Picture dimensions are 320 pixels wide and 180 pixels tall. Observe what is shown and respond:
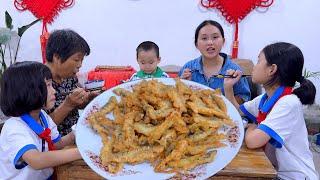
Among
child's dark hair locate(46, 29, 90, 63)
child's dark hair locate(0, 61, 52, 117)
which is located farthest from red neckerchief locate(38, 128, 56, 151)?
child's dark hair locate(46, 29, 90, 63)

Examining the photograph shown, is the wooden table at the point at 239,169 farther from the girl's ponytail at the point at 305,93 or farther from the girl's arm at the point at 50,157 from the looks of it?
the girl's ponytail at the point at 305,93

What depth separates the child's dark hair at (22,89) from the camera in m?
1.15

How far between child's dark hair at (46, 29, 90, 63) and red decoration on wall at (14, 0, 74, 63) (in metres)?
1.60

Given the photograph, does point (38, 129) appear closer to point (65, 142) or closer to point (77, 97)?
point (65, 142)

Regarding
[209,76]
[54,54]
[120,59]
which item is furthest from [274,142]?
[120,59]

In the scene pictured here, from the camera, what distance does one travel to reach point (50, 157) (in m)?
1.03

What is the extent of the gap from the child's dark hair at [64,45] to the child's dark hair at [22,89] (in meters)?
0.34

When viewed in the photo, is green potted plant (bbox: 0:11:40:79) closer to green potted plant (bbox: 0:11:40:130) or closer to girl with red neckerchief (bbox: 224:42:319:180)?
green potted plant (bbox: 0:11:40:130)

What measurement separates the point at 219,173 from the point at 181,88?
0.38 meters

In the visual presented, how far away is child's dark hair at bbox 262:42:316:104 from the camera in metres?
1.26

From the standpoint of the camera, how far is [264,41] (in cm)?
298

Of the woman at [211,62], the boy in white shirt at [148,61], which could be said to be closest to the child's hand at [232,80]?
the woman at [211,62]

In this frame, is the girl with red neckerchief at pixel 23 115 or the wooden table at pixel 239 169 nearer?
the wooden table at pixel 239 169

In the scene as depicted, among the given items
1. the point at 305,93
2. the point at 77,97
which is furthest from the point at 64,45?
the point at 305,93
